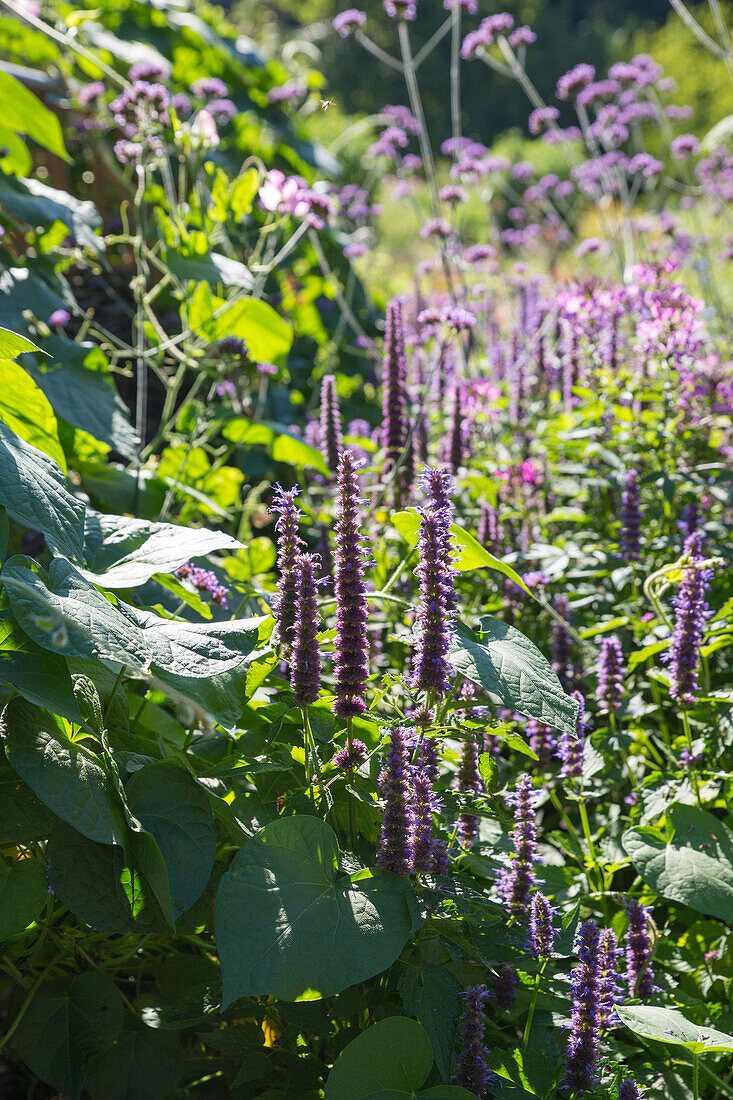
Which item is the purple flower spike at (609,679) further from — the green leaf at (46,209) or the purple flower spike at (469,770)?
the green leaf at (46,209)

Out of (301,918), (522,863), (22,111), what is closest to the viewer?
(301,918)

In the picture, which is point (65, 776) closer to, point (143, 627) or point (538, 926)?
point (143, 627)

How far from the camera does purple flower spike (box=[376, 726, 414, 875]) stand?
1.23 metres

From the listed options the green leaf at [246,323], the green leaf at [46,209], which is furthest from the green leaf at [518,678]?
the green leaf at [46,209]

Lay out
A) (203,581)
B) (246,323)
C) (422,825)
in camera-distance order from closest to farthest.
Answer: (422,825), (203,581), (246,323)

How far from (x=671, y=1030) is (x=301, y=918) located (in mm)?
548

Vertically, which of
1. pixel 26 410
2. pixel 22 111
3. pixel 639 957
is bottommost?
pixel 639 957

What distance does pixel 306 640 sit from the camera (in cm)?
129

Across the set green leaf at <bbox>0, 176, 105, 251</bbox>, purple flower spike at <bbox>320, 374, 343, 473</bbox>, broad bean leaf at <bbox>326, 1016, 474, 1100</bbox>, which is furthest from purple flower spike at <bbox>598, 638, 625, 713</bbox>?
green leaf at <bbox>0, 176, 105, 251</bbox>

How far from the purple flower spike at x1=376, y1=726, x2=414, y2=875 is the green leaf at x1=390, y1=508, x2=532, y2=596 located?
1.31 ft

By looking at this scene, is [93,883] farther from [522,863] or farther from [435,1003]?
[522,863]

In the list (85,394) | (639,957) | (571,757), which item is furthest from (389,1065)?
(85,394)

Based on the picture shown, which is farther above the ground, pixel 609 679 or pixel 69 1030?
pixel 609 679

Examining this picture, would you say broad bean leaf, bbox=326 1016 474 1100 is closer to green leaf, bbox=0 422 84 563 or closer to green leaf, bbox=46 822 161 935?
green leaf, bbox=46 822 161 935
